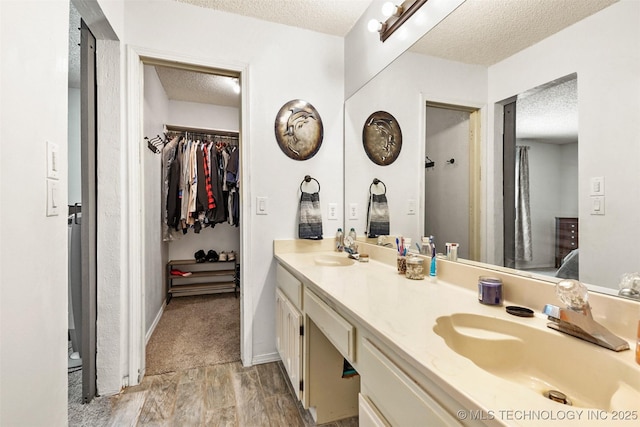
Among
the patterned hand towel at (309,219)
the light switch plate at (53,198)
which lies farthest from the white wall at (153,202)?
the light switch plate at (53,198)

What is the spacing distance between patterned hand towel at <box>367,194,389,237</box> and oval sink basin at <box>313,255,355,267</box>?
0.26 meters

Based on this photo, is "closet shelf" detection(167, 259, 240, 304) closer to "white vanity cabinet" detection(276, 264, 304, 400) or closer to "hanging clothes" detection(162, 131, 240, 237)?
"hanging clothes" detection(162, 131, 240, 237)

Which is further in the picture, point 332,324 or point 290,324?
point 290,324

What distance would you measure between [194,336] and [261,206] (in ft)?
4.37

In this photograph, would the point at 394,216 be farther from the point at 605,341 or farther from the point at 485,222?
the point at 605,341

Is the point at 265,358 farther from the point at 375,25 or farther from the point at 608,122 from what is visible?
the point at 375,25

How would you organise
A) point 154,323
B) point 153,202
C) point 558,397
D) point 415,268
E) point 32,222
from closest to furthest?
point 558,397, point 32,222, point 415,268, point 154,323, point 153,202

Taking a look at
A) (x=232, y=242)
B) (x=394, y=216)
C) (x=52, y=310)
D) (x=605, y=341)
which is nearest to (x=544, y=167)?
(x=605, y=341)

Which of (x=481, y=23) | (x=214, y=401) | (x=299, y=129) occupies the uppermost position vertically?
(x=481, y=23)

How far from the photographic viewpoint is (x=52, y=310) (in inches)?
33.8

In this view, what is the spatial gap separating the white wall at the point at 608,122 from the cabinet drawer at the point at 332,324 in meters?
0.72

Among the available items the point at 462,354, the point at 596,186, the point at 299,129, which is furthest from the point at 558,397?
the point at 299,129

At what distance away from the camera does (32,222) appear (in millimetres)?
773

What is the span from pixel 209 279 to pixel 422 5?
3.61 meters
